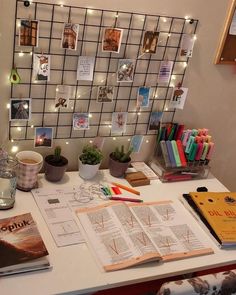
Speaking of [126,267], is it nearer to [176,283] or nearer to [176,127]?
[176,283]

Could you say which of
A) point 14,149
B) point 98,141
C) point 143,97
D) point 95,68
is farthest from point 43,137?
point 143,97

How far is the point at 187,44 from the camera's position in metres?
1.57

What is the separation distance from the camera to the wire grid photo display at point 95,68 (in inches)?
52.8

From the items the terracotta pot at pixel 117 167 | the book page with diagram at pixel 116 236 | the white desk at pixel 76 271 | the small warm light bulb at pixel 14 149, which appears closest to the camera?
the white desk at pixel 76 271

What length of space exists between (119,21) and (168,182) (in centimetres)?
70

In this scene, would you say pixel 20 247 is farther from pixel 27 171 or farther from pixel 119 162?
pixel 119 162

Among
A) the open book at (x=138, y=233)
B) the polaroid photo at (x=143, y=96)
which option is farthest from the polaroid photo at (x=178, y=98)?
the open book at (x=138, y=233)

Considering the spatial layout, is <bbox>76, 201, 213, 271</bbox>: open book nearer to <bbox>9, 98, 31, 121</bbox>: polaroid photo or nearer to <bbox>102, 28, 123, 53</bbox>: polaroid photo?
<bbox>9, 98, 31, 121</bbox>: polaroid photo

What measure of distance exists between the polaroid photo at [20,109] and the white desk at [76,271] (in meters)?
0.28

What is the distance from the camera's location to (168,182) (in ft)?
5.48

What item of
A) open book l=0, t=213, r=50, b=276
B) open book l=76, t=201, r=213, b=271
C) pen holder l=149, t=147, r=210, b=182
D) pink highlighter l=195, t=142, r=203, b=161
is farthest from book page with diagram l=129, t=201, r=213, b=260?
open book l=0, t=213, r=50, b=276

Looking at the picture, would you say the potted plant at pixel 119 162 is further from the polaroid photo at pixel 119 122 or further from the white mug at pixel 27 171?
the white mug at pixel 27 171

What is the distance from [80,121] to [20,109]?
246 millimetres

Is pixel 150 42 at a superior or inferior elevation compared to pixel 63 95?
superior
